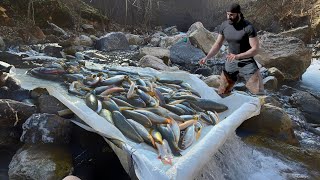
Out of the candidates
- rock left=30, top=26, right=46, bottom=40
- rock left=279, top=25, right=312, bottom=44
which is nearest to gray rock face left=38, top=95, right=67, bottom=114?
rock left=30, top=26, right=46, bottom=40

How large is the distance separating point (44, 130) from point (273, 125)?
3740 millimetres

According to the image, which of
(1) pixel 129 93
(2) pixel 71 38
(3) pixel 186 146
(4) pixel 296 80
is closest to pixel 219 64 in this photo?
(4) pixel 296 80

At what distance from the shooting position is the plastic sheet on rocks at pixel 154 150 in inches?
119

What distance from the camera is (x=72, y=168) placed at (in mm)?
3732

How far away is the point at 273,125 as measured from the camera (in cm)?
559

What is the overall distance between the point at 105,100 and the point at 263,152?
262 cm

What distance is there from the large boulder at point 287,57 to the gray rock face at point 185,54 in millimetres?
2308

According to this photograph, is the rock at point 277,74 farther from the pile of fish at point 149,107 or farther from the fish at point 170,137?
the fish at point 170,137

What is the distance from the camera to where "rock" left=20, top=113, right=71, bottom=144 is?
4.00m

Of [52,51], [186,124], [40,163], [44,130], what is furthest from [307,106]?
[52,51]

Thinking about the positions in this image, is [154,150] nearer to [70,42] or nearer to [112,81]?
[112,81]

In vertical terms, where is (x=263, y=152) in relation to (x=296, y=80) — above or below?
above

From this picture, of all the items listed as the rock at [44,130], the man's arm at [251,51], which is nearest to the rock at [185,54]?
the man's arm at [251,51]

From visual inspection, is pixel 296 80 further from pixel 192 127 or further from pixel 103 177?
pixel 103 177
